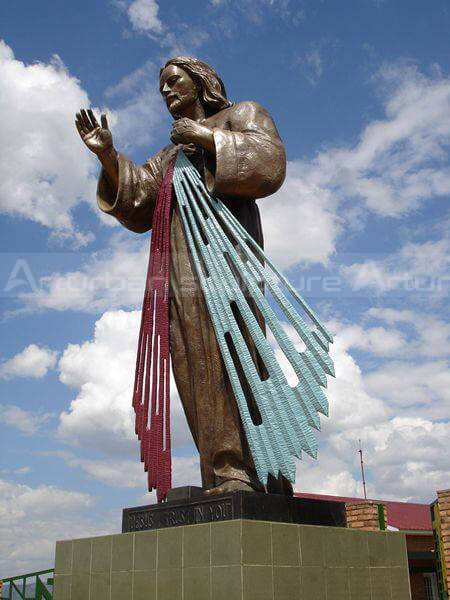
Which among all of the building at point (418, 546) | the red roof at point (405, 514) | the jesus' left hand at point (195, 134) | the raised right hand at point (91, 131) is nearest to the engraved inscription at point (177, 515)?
the jesus' left hand at point (195, 134)

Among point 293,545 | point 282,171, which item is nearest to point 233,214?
point 282,171

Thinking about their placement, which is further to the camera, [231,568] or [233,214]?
[233,214]

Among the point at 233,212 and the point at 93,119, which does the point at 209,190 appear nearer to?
the point at 233,212

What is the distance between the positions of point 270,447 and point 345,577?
85 cm

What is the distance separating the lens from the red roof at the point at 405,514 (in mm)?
16438

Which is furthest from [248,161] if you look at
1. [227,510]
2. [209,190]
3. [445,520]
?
[445,520]

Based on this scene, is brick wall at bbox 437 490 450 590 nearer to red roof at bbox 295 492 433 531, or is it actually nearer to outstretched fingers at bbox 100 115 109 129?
outstretched fingers at bbox 100 115 109 129

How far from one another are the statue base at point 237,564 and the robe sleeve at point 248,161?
2236 millimetres

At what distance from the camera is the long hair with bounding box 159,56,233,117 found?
203 inches

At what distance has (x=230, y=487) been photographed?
3.87m

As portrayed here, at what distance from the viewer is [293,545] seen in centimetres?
356

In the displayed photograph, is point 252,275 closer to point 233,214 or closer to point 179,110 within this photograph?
point 233,214

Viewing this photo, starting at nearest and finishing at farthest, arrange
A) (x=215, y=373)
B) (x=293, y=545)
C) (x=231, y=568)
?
(x=231, y=568) < (x=293, y=545) < (x=215, y=373)

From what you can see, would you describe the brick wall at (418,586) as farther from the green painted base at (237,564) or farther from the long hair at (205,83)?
the long hair at (205,83)
